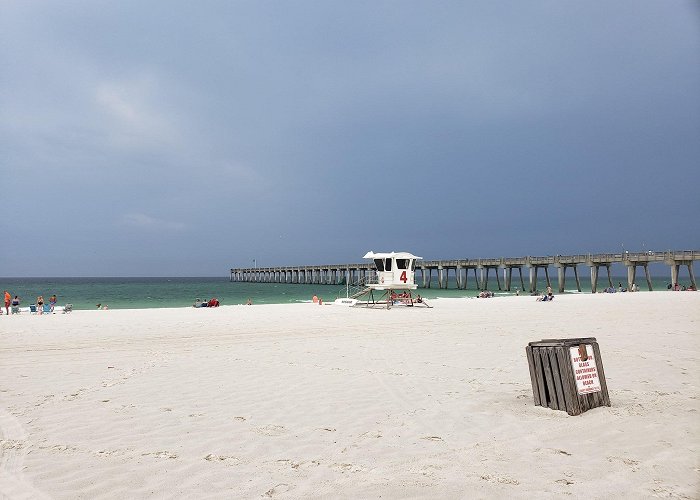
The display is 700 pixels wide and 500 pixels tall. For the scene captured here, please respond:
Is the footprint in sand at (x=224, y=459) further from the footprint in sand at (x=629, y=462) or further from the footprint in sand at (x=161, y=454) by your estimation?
the footprint in sand at (x=629, y=462)

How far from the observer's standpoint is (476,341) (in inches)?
530

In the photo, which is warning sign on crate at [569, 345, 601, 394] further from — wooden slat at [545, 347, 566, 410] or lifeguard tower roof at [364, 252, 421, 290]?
lifeguard tower roof at [364, 252, 421, 290]

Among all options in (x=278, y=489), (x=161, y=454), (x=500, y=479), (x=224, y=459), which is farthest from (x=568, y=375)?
(x=161, y=454)

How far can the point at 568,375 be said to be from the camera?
20.2 feet

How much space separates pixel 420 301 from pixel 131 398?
85.8 feet

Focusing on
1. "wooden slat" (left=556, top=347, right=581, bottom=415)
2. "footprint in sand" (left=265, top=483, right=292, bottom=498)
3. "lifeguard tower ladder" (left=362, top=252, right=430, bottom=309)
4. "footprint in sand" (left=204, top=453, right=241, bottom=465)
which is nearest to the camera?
"footprint in sand" (left=265, top=483, right=292, bottom=498)

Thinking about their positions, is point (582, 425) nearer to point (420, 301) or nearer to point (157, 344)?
point (157, 344)

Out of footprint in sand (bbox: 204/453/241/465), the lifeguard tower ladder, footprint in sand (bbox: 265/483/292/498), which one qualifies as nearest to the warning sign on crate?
footprint in sand (bbox: 265/483/292/498)

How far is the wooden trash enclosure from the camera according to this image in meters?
6.12

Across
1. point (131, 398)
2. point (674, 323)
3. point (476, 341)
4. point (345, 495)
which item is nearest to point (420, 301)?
point (674, 323)

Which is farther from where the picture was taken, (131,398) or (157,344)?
(157,344)

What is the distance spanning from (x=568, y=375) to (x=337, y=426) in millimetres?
3067

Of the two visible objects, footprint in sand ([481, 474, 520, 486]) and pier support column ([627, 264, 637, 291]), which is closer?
footprint in sand ([481, 474, 520, 486])

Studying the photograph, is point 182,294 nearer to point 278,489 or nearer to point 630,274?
point 630,274
